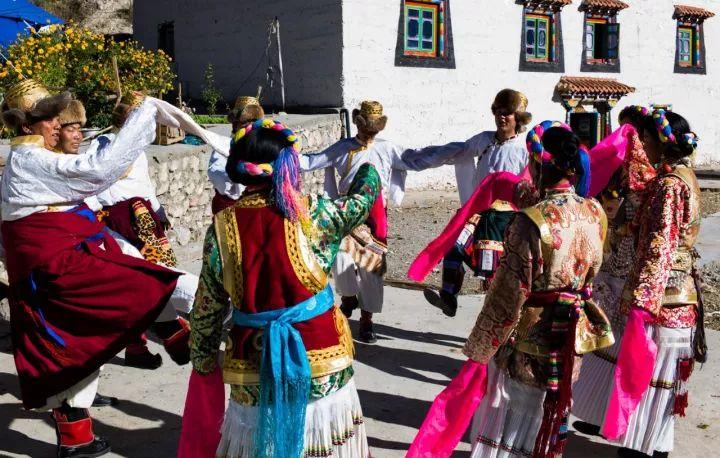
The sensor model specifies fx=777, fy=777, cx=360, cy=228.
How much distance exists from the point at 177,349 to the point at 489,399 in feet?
5.58

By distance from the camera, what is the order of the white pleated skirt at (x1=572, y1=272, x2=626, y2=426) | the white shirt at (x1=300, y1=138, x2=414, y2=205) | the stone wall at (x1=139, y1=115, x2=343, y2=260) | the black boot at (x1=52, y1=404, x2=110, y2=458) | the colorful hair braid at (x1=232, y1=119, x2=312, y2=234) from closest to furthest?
the colorful hair braid at (x1=232, y1=119, x2=312, y2=234), the black boot at (x1=52, y1=404, x2=110, y2=458), the white pleated skirt at (x1=572, y1=272, x2=626, y2=426), the white shirt at (x1=300, y1=138, x2=414, y2=205), the stone wall at (x1=139, y1=115, x2=343, y2=260)

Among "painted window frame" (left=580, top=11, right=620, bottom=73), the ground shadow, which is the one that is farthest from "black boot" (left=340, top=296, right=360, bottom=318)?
"painted window frame" (left=580, top=11, right=620, bottom=73)

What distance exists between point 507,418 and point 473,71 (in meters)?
14.2

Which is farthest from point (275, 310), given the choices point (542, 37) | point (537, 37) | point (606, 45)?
point (606, 45)

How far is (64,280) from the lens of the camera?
3.91m

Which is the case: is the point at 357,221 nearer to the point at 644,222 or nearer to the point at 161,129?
the point at 644,222

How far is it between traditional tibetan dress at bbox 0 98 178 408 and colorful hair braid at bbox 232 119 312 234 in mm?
1039

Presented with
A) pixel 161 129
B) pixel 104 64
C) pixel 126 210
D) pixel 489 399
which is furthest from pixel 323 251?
pixel 104 64

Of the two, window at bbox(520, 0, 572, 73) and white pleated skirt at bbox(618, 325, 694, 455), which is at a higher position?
window at bbox(520, 0, 572, 73)

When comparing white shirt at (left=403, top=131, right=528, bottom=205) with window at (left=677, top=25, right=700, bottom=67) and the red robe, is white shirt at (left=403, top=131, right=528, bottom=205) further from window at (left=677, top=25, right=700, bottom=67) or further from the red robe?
window at (left=677, top=25, right=700, bottom=67)

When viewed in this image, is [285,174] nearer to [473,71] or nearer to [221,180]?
[221,180]

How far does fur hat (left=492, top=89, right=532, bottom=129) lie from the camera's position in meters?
5.35

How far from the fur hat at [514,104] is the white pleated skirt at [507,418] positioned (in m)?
2.33

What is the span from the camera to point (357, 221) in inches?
126
